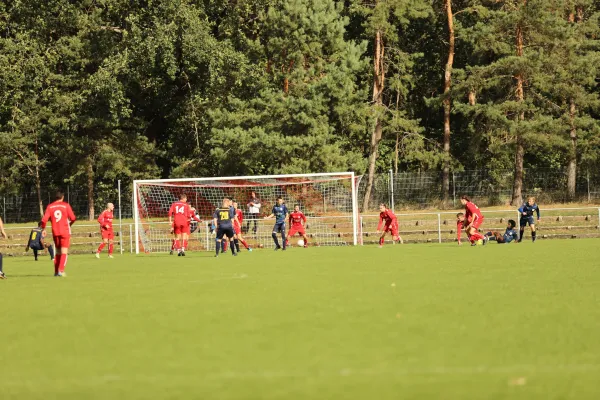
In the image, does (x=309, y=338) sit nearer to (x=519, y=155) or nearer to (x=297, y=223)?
(x=297, y=223)

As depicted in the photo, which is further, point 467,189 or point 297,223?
point 467,189

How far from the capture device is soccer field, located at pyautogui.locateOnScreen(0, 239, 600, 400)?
712 centimetres

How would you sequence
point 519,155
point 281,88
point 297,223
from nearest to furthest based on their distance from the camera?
1. point 297,223
2. point 519,155
3. point 281,88

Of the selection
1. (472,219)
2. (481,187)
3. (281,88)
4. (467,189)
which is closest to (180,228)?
(472,219)

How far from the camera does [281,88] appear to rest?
5044cm

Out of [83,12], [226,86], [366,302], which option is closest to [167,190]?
[226,86]

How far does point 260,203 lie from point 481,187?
49.8 ft

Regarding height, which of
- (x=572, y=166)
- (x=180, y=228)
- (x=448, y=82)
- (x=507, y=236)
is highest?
(x=448, y=82)

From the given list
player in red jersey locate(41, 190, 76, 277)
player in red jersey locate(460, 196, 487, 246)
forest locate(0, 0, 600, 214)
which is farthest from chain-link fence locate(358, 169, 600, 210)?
player in red jersey locate(41, 190, 76, 277)

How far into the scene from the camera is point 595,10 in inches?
2218

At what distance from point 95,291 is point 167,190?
2356 centimetres

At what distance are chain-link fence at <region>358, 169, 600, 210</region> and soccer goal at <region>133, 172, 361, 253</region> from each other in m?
8.19

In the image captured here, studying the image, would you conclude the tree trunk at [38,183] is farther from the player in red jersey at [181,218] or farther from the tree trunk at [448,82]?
the player in red jersey at [181,218]

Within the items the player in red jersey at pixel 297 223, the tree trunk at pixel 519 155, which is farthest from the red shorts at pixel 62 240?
the tree trunk at pixel 519 155
